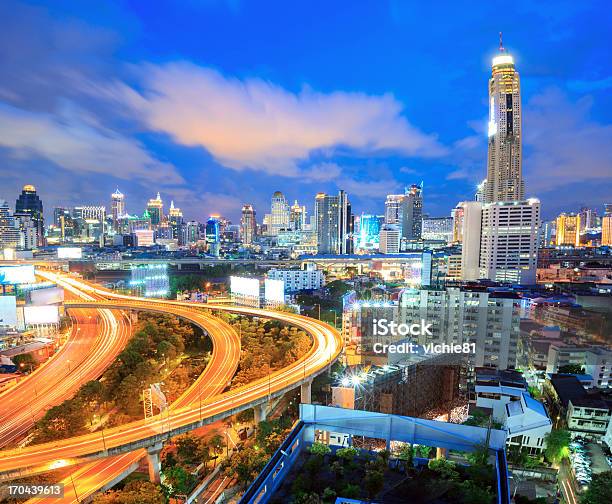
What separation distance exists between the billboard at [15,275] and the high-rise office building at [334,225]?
127ft

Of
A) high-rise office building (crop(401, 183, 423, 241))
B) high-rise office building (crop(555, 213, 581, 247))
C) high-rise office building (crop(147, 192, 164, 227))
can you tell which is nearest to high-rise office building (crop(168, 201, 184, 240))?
high-rise office building (crop(147, 192, 164, 227))

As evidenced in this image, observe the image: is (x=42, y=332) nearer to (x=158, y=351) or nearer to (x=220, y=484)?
(x=158, y=351)

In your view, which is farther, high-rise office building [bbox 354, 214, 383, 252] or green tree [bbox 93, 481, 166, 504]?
high-rise office building [bbox 354, 214, 383, 252]

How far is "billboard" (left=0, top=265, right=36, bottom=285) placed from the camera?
48.0 feet

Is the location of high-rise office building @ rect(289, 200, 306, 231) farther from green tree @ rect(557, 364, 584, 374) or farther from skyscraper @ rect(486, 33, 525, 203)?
green tree @ rect(557, 364, 584, 374)

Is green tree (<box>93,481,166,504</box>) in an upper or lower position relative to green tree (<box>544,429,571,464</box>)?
lower

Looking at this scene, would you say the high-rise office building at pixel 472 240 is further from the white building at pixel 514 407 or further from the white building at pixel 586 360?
the white building at pixel 514 407

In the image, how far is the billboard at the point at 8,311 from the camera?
1300 cm

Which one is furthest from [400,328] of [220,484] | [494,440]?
[494,440]

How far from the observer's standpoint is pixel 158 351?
1177 cm

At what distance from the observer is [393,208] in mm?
70562

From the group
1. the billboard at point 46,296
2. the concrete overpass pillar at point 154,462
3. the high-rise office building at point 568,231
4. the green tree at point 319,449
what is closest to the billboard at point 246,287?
the billboard at point 46,296

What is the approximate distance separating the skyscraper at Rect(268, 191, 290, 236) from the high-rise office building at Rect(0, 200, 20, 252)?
47021 millimetres

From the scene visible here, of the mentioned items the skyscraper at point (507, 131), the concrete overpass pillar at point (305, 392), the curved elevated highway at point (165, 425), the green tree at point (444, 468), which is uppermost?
the skyscraper at point (507, 131)
